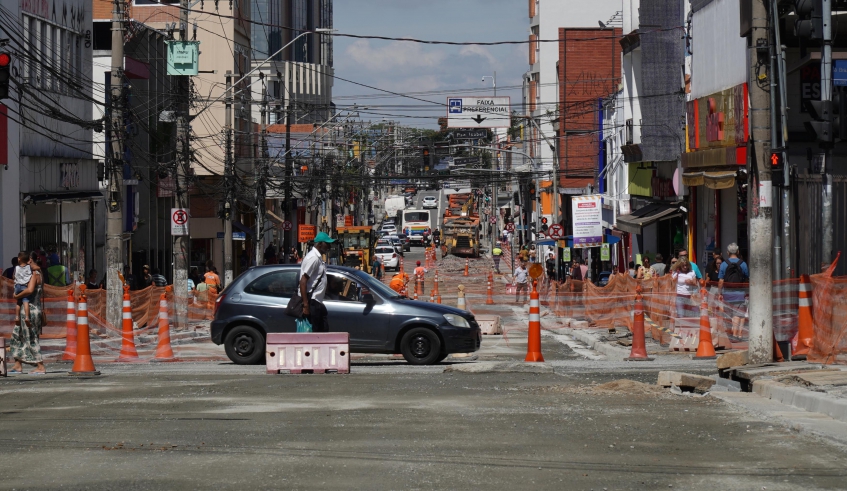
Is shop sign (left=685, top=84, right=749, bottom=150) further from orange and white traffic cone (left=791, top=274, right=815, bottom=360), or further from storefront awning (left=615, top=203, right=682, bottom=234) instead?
orange and white traffic cone (left=791, top=274, right=815, bottom=360)

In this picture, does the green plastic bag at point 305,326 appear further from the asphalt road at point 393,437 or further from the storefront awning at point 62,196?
the storefront awning at point 62,196

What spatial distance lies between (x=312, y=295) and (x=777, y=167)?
6246mm

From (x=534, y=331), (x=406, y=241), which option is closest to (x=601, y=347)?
(x=534, y=331)

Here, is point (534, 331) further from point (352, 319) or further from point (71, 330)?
point (71, 330)

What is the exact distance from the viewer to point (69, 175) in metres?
35.0

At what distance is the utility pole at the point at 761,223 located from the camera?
14.7 metres

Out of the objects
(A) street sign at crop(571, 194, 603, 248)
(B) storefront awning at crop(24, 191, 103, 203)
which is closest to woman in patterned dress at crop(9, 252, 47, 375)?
(B) storefront awning at crop(24, 191, 103, 203)

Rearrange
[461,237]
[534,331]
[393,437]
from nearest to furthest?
1. [393,437]
2. [534,331]
3. [461,237]

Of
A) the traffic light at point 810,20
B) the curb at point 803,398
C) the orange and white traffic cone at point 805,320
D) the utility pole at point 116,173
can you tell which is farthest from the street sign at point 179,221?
the curb at point 803,398

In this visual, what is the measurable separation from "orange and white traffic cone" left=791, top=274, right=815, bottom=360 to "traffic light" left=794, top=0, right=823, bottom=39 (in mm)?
3274

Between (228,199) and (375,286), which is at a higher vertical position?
(228,199)

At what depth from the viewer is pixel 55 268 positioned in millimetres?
27203

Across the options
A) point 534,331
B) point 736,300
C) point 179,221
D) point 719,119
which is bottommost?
point 534,331

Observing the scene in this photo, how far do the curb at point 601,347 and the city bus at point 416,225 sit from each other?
94075mm
